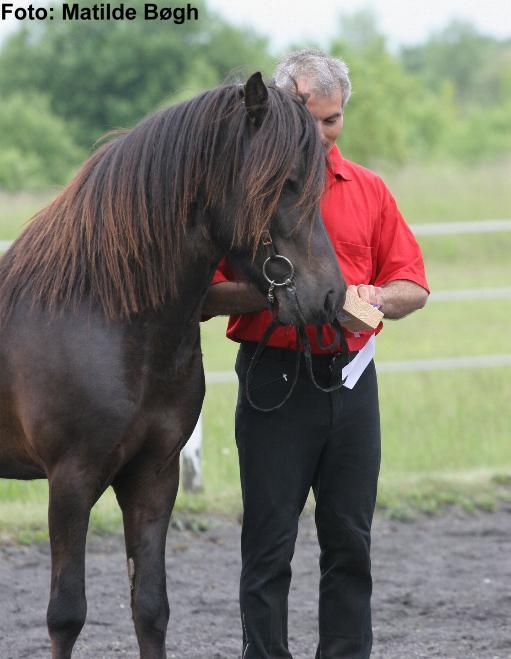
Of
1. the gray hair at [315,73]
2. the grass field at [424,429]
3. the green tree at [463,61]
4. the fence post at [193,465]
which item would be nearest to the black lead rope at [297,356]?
the gray hair at [315,73]

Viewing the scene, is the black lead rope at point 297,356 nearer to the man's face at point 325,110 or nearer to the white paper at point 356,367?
the white paper at point 356,367

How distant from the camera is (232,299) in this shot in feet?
9.36

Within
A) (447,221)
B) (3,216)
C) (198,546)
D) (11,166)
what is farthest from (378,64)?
(198,546)

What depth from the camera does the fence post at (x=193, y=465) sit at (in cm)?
547

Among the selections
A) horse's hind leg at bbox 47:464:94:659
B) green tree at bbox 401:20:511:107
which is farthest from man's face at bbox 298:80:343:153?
green tree at bbox 401:20:511:107

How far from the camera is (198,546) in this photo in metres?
4.94

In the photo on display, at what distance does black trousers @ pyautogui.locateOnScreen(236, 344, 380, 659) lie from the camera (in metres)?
2.96

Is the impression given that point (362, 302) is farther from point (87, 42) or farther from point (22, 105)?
point (87, 42)

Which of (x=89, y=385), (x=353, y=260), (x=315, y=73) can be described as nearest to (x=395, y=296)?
(x=353, y=260)

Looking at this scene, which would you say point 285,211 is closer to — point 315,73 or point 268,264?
point 268,264

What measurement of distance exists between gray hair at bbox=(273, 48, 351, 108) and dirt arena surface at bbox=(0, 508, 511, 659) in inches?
77.0

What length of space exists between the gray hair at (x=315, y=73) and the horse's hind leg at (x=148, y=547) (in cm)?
112

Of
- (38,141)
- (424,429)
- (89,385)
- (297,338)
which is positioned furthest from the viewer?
(38,141)

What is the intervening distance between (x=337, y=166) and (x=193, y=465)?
2.88m
